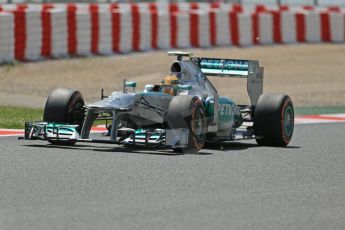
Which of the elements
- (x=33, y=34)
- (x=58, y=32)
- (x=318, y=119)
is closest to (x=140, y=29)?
(x=58, y=32)

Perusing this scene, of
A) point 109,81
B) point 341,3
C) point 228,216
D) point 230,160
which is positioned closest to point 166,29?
point 109,81

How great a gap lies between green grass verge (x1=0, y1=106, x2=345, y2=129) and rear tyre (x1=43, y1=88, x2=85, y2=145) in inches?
87.8

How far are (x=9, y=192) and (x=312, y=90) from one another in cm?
1472

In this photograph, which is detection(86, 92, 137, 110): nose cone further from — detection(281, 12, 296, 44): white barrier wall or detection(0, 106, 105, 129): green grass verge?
detection(281, 12, 296, 44): white barrier wall

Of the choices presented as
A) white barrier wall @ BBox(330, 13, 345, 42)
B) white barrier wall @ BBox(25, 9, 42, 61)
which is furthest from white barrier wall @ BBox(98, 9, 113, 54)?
white barrier wall @ BBox(330, 13, 345, 42)

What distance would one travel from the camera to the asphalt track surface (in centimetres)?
820

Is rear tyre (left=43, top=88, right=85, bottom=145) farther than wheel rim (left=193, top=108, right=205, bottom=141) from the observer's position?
Yes

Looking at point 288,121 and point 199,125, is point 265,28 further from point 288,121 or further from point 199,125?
point 199,125

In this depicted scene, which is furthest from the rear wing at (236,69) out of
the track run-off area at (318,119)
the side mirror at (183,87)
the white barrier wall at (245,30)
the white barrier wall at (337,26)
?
the white barrier wall at (337,26)

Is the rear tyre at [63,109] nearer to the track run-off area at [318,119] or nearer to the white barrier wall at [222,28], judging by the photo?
the track run-off area at [318,119]

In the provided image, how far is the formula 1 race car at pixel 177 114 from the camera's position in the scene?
12.8 m

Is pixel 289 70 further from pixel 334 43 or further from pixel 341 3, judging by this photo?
pixel 341 3

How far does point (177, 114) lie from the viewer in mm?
12688

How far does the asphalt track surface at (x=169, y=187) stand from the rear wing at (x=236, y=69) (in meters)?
0.87
